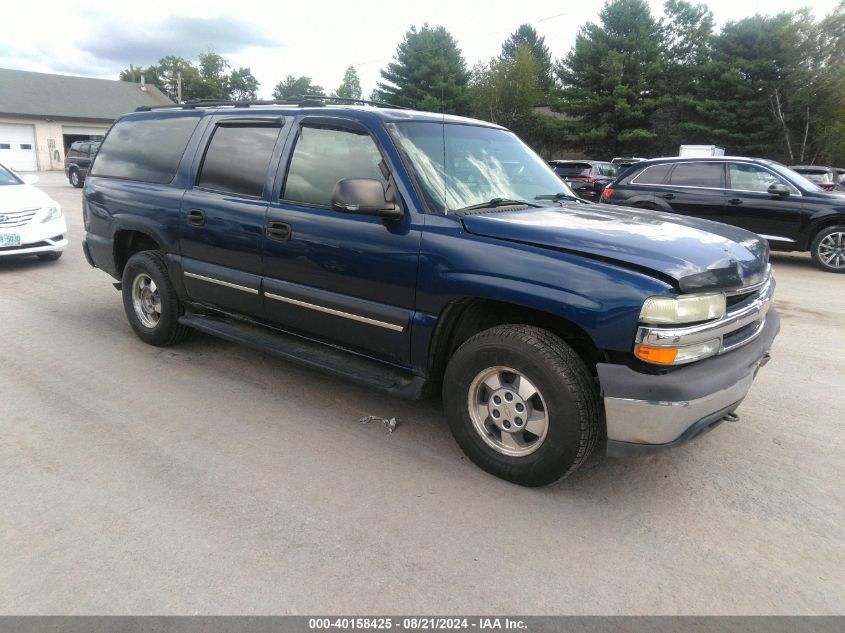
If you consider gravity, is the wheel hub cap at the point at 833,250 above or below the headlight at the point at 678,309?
below

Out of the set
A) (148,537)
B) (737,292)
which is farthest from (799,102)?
(148,537)

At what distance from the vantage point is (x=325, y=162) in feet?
13.0

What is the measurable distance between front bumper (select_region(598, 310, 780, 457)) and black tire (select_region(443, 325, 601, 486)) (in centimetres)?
13

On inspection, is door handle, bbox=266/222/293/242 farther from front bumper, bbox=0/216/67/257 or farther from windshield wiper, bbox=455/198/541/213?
front bumper, bbox=0/216/67/257

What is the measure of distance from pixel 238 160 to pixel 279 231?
0.82m

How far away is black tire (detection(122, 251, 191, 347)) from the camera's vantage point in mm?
5070

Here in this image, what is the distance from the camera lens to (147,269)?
16.9ft

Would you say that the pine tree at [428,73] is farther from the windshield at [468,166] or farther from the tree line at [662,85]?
the windshield at [468,166]

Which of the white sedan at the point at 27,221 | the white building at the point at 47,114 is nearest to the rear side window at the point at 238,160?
the white sedan at the point at 27,221

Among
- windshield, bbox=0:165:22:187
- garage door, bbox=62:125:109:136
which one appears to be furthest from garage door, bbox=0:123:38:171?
windshield, bbox=0:165:22:187

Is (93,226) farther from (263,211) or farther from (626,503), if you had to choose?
(626,503)

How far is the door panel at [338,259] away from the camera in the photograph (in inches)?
139

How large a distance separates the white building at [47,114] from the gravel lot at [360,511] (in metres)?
43.6

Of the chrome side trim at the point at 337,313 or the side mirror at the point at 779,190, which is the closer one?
the chrome side trim at the point at 337,313
